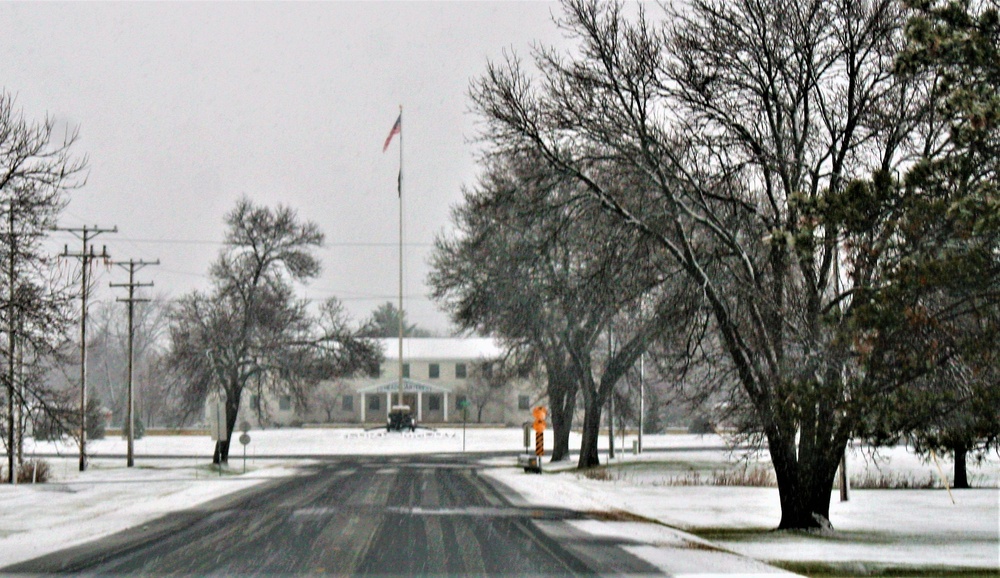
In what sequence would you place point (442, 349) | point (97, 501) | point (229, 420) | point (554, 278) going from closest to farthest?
point (97, 501), point (554, 278), point (229, 420), point (442, 349)

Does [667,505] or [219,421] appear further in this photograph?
[219,421]

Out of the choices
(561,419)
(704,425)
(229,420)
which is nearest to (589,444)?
(561,419)

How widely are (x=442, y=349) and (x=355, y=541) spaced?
335ft

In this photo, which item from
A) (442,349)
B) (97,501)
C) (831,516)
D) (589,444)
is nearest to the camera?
(831,516)

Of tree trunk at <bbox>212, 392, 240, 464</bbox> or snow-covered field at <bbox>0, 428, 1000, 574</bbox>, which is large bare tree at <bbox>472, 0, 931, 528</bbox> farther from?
tree trunk at <bbox>212, 392, 240, 464</bbox>

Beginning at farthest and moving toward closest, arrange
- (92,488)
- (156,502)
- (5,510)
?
(92,488) < (156,502) < (5,510)

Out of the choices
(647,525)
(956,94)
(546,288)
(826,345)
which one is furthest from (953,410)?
(546,288)

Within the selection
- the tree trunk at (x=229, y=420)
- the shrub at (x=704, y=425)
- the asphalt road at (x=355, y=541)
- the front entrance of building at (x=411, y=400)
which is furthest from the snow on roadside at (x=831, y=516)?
the front entrance of building at (x=411, y=400)

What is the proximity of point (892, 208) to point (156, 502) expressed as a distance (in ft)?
66.5

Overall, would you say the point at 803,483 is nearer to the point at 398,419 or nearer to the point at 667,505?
the point at 667,505

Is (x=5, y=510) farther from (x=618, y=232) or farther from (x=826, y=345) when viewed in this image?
(x=826, y=345)

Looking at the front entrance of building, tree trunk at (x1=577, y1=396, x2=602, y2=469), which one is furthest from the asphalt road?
the front entrance of building

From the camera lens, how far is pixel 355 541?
18.5 metres

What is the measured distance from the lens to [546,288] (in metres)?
31.0
